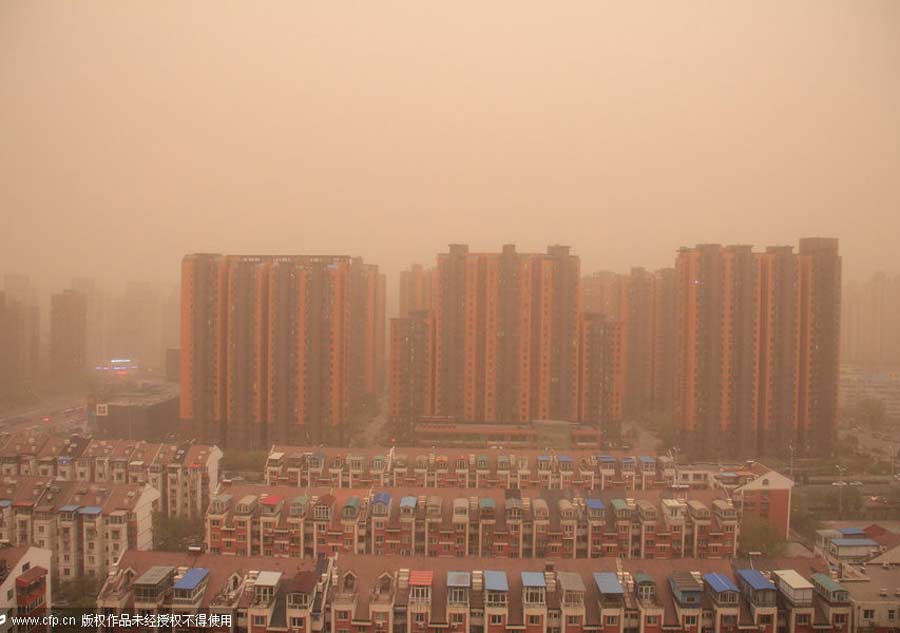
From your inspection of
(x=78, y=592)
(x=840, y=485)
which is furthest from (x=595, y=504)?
(x=78, y=592)

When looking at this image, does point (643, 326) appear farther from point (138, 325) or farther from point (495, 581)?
point (495, 581)

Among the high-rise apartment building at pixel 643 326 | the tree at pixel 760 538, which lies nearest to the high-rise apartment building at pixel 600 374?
the high-rise apartment building at pixel 643 326

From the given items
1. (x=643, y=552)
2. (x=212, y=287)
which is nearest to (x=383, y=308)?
(x=212, y=287)

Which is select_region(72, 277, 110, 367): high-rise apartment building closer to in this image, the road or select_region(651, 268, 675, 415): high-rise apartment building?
the road

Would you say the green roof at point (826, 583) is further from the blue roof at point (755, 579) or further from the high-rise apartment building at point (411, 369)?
the high-rise apartment building at point (411, 369)

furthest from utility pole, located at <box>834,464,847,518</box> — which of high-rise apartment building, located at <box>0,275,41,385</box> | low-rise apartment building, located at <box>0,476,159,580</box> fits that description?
high-rise apartment building, located at <box>0,275,41,385</box>

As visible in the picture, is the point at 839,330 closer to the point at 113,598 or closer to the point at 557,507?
the point at 557,507
